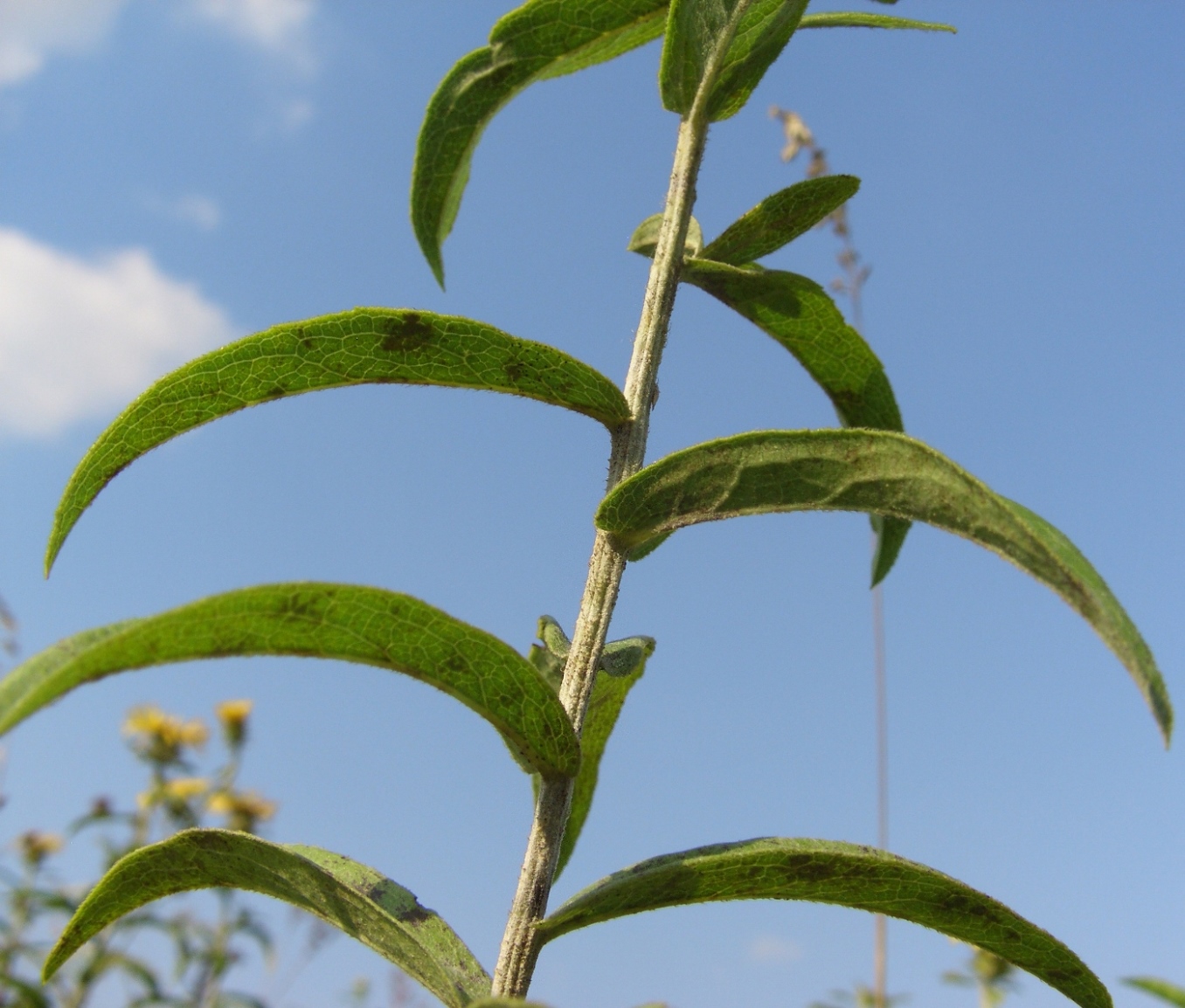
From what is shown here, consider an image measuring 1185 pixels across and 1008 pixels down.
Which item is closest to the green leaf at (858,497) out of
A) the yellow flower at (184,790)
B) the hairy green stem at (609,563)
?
the hairy green stem at (609,563)

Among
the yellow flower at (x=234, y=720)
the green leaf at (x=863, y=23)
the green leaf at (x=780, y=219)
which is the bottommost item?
the green leaf at (x=780, y=219)

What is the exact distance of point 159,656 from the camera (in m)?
1.05

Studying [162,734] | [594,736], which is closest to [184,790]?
[162,734]

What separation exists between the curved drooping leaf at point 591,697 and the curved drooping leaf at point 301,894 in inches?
8.8

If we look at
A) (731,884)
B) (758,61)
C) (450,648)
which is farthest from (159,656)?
(758,61)

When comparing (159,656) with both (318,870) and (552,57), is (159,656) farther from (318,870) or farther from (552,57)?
(552,57)

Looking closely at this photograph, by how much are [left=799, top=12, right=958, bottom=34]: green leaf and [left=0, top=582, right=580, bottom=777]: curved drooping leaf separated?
51.4 inches

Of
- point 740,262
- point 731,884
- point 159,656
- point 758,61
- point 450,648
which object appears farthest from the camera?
point 740,262

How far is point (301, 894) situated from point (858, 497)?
0.92m

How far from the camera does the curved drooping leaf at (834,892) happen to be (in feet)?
4.39

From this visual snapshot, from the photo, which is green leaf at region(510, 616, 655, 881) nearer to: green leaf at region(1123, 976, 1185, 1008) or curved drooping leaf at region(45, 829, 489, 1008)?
curved drooping leaf at region(45, 829, 489, 1008)

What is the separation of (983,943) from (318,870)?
0.93 metres

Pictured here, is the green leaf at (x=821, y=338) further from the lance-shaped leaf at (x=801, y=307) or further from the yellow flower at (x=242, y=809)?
the yellow flower at (x=242, y=809)

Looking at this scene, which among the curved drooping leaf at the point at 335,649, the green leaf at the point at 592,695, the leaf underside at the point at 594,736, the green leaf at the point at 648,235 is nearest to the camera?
the curved drooping leaf at the point at 335,649
